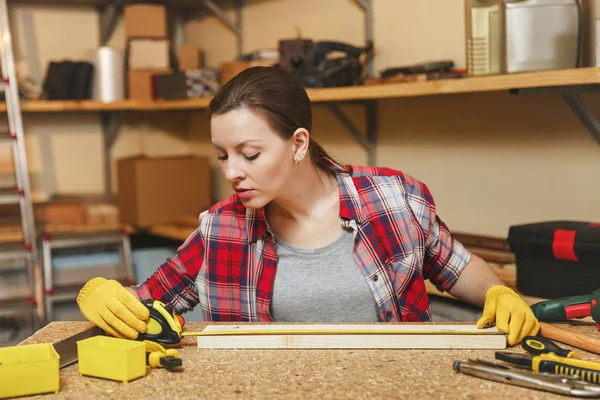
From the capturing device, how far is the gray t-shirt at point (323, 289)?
5.66 ft

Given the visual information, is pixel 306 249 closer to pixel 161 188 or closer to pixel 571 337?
pixel 571 337

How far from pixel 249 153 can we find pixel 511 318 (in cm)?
62

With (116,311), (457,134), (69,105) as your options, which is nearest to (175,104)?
(69,105)

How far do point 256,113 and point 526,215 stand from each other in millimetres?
1352

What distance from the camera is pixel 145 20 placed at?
403 centimetres

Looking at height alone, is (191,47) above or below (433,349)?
above

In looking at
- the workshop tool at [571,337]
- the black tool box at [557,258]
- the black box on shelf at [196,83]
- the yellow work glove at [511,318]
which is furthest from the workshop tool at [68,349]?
the black box on shelf at [196,83]

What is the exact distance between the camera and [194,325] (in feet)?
4.98

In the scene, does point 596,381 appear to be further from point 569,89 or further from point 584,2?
point 584,2

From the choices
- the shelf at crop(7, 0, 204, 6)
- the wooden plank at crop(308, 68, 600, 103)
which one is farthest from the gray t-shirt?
the shelf at crop(7, 0, 204, 6)

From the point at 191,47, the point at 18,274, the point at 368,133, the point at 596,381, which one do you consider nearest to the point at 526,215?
the point at 368,133

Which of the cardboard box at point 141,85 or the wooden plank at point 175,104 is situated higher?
the cardboard box at point 141,85

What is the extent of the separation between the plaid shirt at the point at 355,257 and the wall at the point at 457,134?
0.86 m

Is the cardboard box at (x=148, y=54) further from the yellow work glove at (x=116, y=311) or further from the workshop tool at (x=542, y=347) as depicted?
the workshop tool at (x=542, y=347)
